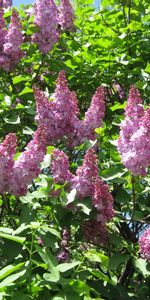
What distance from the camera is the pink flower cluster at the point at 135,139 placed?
10.7 feet

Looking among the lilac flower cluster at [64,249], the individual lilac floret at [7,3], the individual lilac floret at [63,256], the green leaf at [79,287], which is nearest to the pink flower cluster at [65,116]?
the lilac flower cluster at [64,249]

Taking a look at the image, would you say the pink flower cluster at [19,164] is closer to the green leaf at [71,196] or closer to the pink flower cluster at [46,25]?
the green leaf at [71,196]

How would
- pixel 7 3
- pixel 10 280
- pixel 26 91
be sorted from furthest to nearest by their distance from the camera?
pixel 7 3
pixel 26 91
pixel 10 280

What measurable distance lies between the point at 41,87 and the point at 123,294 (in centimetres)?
256

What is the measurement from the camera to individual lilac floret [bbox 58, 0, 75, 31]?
534 cm

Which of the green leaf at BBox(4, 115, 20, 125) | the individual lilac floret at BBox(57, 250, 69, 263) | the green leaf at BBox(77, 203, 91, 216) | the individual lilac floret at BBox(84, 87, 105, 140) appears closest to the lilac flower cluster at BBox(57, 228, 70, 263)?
the individual lilac floret at BBox(57, 250, 69, 263)

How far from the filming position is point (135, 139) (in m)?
3.30

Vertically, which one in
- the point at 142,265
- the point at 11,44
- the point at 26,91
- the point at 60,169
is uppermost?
the point at 11,44

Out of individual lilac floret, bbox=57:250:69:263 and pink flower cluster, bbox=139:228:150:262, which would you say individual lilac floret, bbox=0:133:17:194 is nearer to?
individual lilac floret, bbox=57:250:69:263

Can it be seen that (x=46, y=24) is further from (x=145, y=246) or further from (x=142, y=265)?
(x=142, y=265)

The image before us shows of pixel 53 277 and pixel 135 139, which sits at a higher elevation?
pixel 135 139

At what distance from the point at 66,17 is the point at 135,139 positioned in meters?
2.46

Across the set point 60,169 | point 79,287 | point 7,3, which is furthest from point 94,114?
point 7,3

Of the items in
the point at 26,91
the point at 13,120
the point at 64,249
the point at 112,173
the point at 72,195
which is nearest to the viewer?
the point at 72,195
